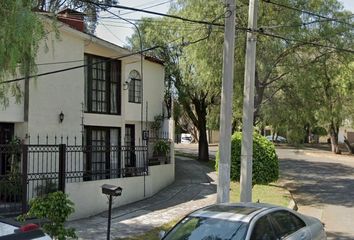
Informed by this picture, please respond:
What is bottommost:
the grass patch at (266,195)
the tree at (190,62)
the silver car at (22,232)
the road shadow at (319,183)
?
the road shadow at (319,183)

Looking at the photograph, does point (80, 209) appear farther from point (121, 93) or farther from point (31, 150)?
point (121, 93)

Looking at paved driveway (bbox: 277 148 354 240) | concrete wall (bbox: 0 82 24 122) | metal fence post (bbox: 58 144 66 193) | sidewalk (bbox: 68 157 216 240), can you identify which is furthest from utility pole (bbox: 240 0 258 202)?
concrete wall (bbox: 0 82 24 122)

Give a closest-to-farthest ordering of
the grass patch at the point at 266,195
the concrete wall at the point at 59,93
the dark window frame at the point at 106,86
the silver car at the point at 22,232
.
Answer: the silver car at the point at 22,232, the concrete wall at the point at 59,93, the grass patch at the point at 266,195, the dark window frame at the point at 106,86

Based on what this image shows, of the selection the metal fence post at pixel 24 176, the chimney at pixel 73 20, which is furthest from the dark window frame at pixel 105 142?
the metal fence post at pixel 24 176

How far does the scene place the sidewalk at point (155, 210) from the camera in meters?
12.6

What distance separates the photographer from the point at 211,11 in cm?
2131

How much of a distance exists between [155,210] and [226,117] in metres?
5.18

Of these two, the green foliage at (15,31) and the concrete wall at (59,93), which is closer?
the green foliage at (15,31)

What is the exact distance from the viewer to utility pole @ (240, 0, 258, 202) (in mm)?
13406

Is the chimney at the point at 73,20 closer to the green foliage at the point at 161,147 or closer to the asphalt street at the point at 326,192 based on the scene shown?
the green foliage at the point at 161,147

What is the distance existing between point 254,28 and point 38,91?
674 centimetres

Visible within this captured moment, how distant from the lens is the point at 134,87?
22.3m

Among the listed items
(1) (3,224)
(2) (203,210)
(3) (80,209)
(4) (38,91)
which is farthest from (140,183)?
(1) (3,224)

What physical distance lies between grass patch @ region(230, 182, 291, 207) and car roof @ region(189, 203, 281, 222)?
8.98 m
